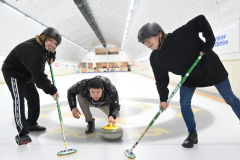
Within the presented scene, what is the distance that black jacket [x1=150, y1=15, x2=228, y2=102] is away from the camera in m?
1.88

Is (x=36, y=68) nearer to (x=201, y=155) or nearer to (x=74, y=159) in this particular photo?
(x=74, y=159)

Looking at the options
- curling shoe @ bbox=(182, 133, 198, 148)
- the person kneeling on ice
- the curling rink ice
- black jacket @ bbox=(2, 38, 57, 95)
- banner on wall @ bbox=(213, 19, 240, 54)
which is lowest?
the curling rink ice

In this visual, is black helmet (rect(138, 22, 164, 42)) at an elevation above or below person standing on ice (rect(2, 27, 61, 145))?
above

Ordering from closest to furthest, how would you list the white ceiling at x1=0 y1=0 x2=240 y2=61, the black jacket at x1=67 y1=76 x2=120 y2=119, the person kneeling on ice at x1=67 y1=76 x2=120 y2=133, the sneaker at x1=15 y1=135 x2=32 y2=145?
the sneaker at x1=15 y1=135 x2=32 y2=145, the person kneeling on ice at x1=67 y1=76 x2=120 y2=133, the black jacket at x1=67 y1=76 x2=120 y2=119, the white ceiling at x1=0 y1=0 x2=240 y2=61

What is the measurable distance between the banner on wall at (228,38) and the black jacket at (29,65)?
15.2ft

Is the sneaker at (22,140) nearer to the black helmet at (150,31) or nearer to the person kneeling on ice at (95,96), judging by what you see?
the person kneeling on ice at (95,96)

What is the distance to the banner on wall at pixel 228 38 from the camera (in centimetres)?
432

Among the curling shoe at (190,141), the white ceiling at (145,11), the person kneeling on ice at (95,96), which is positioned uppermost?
the white ceiling at (145,11)

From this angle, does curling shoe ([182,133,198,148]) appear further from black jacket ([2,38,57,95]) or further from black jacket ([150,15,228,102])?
black jacket ([2,38,57,95])

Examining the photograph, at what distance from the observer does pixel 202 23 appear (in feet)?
6.14

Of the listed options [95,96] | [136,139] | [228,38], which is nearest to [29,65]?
[95,96]

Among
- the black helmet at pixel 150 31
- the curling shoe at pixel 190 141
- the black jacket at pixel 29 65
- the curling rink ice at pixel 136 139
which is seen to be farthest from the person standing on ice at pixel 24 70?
the curling shoe at pixel 190 141

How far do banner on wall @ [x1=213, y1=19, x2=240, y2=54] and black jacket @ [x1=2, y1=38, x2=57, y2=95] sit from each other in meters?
4.64

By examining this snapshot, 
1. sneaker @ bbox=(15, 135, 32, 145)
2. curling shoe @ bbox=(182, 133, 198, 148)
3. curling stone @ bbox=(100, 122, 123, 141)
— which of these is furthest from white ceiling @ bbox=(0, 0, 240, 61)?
sneaker @ bbox=(15, 135, 32, 145)
